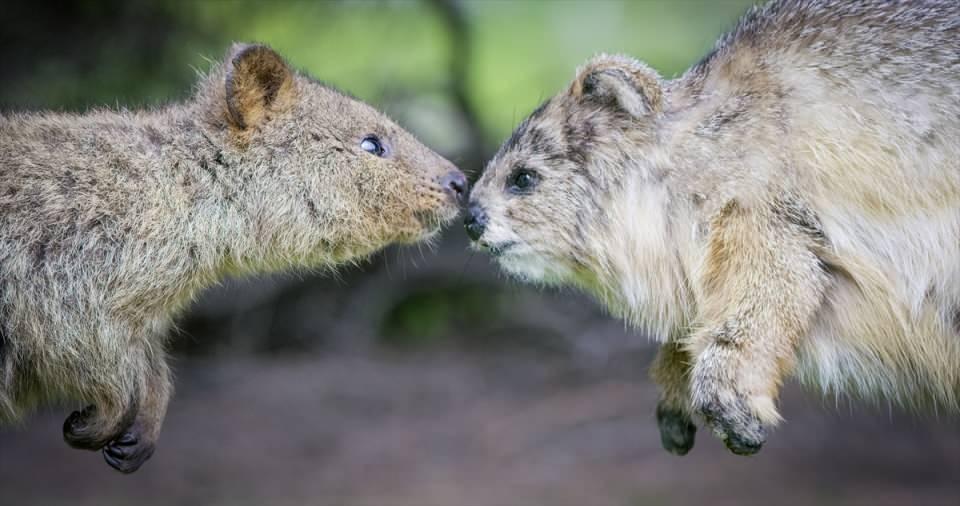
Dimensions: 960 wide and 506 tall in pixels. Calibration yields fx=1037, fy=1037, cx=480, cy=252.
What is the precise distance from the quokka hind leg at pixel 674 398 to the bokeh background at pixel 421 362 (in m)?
2.78

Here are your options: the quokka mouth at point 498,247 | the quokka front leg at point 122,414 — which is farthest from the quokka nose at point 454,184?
the quokka front leg at point 122,414

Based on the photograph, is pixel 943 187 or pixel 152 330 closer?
pixel 943 187

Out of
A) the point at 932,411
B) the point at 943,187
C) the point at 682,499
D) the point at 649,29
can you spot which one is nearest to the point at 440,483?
the point at 682,499

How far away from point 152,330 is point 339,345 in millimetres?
6730

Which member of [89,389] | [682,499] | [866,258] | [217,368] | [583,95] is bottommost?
[682,499]

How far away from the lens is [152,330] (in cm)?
553

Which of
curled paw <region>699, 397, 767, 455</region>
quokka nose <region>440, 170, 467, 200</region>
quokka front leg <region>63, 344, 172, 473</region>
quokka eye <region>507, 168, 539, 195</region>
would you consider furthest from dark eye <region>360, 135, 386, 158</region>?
curled paw <region>699, 397, 767, 455</region>

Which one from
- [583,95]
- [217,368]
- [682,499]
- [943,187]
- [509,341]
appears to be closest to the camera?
[943,187]

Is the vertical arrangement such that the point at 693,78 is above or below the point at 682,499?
above

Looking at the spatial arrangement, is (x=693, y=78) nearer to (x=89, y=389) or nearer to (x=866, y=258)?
(x=866, y=258)

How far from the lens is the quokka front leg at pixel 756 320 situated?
473 centimetres

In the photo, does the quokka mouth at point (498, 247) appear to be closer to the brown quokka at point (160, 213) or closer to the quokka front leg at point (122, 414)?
the brown quokka at point (160, 213)

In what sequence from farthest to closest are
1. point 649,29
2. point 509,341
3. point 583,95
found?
1. point 649,29
2. point 509,341
3. point 583,95

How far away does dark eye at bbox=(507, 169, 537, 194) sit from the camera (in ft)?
18.6
